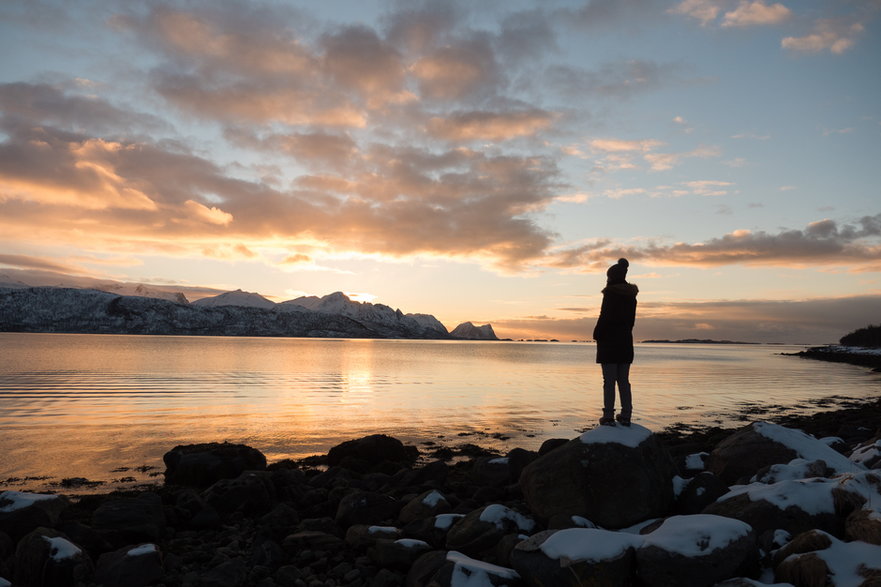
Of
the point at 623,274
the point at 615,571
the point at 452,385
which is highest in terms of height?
the point at 623,274

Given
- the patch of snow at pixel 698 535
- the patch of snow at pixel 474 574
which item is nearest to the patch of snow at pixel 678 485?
the patch of snow at pixel 698 535

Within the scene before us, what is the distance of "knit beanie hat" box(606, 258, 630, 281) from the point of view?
10.6 metres

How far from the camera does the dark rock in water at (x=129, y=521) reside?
927 cm

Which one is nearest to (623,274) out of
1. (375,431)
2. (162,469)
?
(162,469)

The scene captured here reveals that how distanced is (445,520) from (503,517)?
1.16m

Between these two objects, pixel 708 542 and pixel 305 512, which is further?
pixel 305 512

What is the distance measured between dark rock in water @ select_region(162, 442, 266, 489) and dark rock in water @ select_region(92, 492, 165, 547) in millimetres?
4162

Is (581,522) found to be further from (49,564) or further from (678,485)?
(49,564)

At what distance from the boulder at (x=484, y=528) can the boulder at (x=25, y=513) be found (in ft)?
23.2

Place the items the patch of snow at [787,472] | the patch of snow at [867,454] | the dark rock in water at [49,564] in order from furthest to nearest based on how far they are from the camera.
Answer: the patch of snow at [867,454]
the patch of snow at [787,472]
the dark rock in water at [49,564]

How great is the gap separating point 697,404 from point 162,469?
31989 mm

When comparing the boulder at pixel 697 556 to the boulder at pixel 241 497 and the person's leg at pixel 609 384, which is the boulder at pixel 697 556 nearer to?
the person's leg at pixel 609 384

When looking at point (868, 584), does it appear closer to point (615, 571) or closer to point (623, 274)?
point (615, 571)

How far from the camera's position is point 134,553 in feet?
25.6
